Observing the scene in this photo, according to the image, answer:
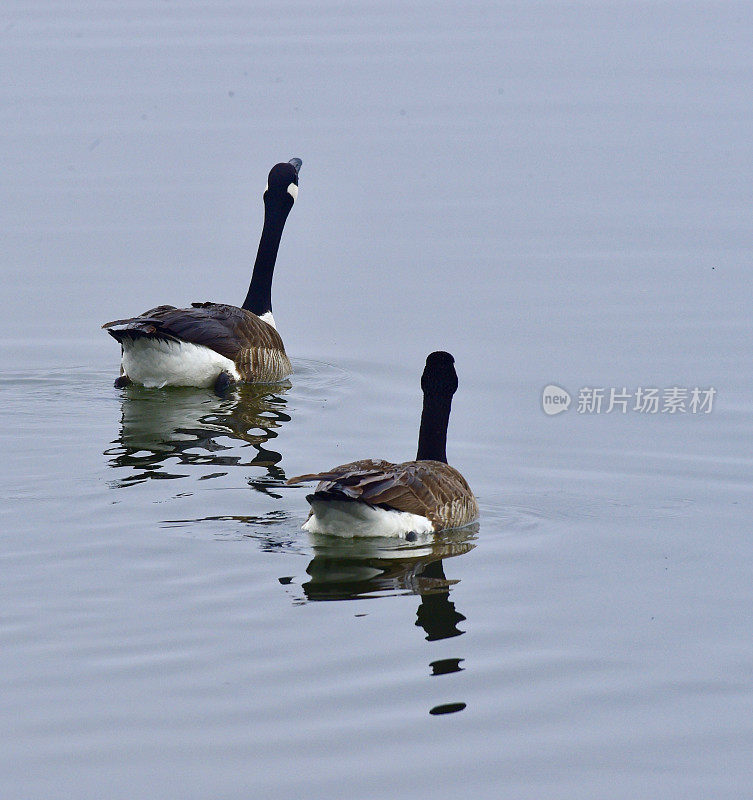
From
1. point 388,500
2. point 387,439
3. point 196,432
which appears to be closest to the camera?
point 388,500

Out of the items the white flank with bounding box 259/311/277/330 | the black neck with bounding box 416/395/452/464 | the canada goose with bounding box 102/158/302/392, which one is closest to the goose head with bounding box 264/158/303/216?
the white flank with bounding box 259/311/277/330

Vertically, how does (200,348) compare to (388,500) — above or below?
above

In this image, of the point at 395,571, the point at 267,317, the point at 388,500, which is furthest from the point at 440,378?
the point at 267,317

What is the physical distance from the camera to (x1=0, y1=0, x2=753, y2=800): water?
7.59 meters

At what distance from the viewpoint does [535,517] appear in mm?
11742

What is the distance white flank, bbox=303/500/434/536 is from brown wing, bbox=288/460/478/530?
73 mm

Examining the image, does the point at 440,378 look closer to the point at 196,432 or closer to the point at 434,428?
the point at 434,428

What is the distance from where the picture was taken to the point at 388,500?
10758mm

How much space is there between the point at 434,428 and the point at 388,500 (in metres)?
1.77

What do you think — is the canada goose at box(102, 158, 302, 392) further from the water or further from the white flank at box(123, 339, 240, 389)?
the water

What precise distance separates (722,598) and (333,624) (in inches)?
109

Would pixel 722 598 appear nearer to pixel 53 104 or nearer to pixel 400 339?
pixel 400 339

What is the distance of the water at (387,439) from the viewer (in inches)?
299

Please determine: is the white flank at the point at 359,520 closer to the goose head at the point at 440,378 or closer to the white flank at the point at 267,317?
the goose head at the point at 440,378
